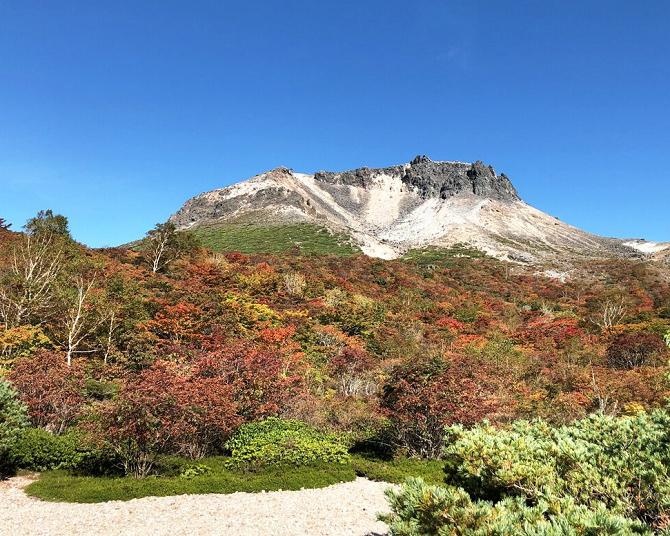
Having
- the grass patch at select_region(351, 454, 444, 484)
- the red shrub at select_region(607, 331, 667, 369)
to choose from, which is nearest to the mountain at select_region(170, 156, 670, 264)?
the red shrub at select_region(607, 331, 667, 369)

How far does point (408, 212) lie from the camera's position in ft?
362

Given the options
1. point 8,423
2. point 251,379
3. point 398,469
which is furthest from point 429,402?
point 8,423

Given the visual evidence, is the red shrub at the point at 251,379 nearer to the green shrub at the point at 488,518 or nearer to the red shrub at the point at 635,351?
the green shrub at the point at 488,518

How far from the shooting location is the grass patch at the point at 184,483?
9.27m

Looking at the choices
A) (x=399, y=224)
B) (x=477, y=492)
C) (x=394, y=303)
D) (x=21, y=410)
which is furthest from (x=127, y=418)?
(x=399, y=224)

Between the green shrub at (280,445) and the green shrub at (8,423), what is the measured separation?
15.2 ft

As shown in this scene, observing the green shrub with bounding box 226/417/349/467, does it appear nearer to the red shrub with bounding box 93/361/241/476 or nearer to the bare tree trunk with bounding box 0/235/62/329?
the red shrub with bounding box 93/361/241/476

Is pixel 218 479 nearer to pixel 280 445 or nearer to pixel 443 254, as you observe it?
pixel 280 445

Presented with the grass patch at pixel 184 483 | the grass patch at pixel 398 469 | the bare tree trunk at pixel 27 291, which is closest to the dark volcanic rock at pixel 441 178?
the bare tree trunk at pixel 27 291

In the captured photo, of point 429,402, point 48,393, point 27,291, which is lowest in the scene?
point 48,393

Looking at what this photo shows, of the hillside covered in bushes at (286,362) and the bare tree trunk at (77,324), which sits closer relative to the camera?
the hillside covered in bushes at (286,362)

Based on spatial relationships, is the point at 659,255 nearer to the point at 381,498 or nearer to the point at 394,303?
the point at 394,303

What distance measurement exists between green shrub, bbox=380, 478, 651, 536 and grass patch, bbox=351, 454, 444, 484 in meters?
6.06

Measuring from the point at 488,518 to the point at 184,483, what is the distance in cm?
747
